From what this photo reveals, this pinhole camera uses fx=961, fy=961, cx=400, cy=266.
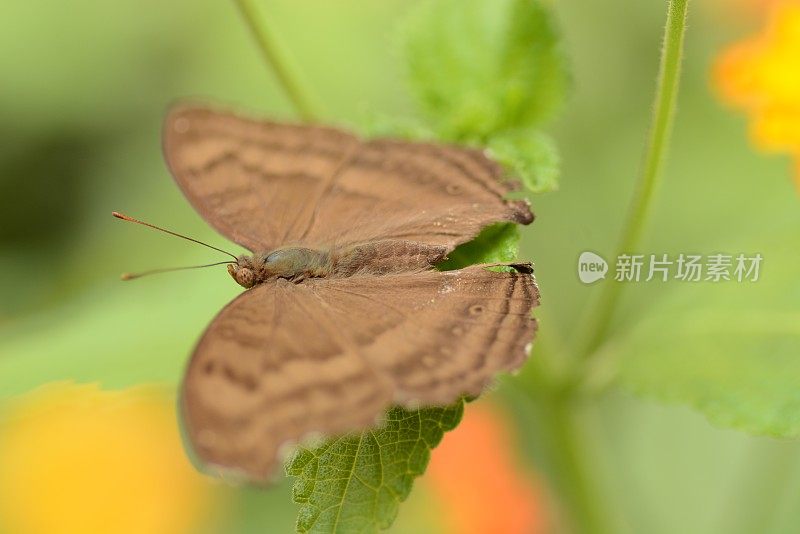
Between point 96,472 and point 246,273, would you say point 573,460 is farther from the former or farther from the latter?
point 96,472

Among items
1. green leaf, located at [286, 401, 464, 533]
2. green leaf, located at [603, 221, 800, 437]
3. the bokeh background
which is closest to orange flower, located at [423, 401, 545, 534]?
the bokeh background

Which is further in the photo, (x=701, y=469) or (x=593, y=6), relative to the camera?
(x=593, y=6)

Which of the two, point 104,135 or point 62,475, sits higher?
point 104,135

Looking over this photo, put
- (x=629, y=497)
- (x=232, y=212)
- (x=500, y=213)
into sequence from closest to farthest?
1. (x=500, y=213)
2. (x=232, y=212)
3. (x=629, y=497)

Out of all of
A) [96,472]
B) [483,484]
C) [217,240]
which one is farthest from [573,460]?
[96,472]

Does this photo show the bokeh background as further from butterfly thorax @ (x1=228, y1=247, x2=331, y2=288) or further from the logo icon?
butterfly thorax @ (x1=228, y1=247, x2=331, y2=288)

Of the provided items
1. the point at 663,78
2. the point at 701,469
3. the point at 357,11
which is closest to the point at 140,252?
the point at 357,11

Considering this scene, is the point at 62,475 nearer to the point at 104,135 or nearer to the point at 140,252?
the point at 140,252

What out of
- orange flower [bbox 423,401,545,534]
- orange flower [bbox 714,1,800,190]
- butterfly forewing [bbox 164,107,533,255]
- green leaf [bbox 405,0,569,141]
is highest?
orange flower [bbox 714,1,800,190]
